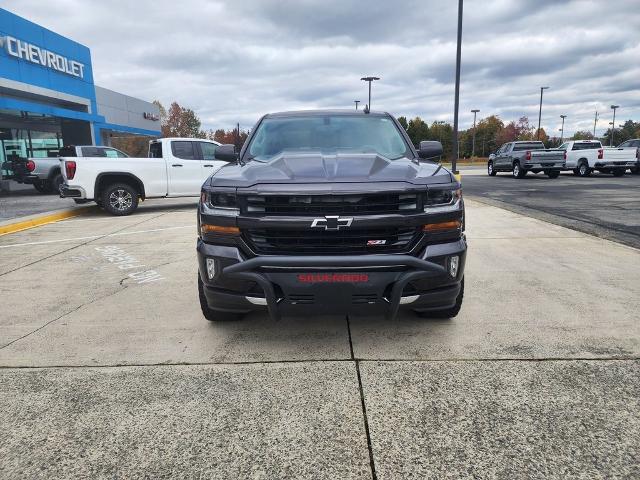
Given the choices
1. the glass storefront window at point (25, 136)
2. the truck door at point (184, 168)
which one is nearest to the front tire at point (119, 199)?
the truck door at point (184, 168)

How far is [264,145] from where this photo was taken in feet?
14.3

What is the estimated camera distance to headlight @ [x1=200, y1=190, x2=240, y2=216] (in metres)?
3.08

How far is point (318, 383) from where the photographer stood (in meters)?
2.84

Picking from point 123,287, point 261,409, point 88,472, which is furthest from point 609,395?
point 123,287

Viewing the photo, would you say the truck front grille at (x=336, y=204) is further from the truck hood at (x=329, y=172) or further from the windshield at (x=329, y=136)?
the windshield at (x=329, y=136)

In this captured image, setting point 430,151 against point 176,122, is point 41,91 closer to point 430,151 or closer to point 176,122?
point 430,151

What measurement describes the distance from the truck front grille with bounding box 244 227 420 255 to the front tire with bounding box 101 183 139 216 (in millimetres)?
9009

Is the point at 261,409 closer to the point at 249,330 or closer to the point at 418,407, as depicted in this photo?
the point at 418,407

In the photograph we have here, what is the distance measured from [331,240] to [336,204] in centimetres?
23

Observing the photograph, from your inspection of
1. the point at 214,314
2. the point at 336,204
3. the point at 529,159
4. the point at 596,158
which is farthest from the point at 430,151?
the point at 596,158

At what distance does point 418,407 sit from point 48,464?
1.83 m

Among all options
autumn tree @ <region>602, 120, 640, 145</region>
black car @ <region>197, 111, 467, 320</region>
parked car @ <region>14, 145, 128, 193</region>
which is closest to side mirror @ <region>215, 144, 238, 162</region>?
black car @ <region>197, 111, 467, 320</region>

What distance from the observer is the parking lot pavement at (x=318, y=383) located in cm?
217

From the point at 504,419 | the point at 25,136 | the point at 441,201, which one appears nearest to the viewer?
the point at 504,419
